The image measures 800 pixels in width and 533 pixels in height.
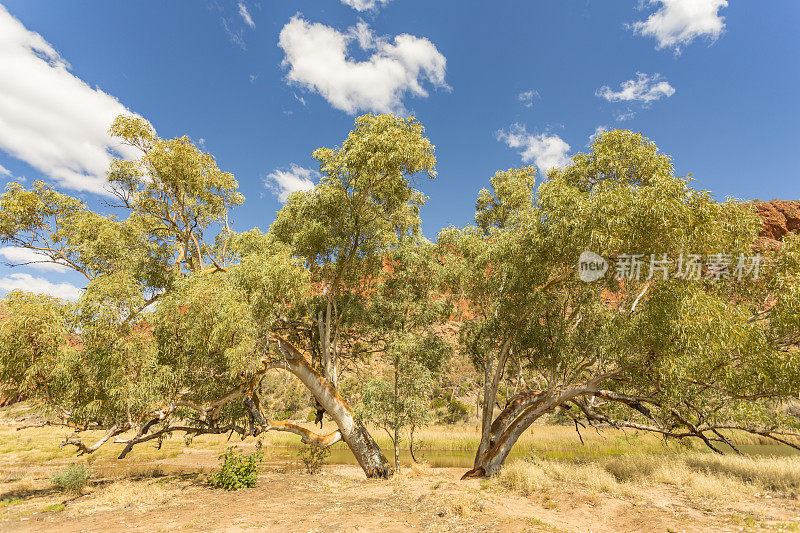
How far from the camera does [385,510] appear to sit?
9.11m

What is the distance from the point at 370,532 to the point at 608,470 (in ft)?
34.2

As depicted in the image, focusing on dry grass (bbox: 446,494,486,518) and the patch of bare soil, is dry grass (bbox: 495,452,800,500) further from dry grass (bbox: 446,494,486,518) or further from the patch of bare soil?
dry grass (bbox: 446,494,486,518)

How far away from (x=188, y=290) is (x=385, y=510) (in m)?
8.16

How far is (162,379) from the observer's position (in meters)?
9.93

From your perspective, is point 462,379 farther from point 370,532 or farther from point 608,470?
point 370,532

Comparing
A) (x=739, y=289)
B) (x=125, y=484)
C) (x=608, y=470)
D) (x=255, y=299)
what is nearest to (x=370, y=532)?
(x=255, y=299)

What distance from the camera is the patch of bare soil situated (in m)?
7.45

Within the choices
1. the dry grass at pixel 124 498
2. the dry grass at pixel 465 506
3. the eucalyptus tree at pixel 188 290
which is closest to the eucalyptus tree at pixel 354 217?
the eucalyptus tree at pixel 188 290

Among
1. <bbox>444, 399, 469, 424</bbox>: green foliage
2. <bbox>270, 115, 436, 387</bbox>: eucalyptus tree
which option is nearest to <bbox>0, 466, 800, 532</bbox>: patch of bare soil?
Answer: <bbox>270, 115, 436, 387</bbox>: eucalyptus tree

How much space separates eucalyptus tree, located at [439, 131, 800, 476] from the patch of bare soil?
2609mm

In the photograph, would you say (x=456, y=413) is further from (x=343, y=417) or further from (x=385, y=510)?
(x=385, y=510)

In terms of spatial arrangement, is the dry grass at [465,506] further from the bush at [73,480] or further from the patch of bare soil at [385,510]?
the bush at [73,480]

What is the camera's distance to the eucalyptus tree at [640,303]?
8695mm

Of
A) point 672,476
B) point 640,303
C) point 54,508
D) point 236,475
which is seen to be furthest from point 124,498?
point 640,303
